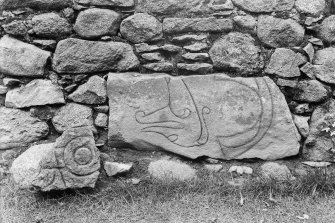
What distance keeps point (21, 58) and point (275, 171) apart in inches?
75.6

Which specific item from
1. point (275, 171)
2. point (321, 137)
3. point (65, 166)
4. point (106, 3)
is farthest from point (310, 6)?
point (65, 166)

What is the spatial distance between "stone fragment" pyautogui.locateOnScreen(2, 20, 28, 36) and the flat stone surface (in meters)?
0.67

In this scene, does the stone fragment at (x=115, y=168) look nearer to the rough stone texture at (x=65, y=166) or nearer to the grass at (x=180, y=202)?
the grass at (x=180, y=202)

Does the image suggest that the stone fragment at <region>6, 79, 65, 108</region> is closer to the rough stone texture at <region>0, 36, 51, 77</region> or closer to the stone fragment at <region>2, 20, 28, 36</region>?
the rough stone texture at <region>0, 36, 51, 77</region>

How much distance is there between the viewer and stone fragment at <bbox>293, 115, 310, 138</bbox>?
302 centimetres

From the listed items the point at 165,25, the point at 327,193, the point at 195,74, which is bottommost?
the point at 327,193

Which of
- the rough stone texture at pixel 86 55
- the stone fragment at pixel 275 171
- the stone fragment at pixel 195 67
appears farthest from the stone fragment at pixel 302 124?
the rough stone texture at pixel 86 55

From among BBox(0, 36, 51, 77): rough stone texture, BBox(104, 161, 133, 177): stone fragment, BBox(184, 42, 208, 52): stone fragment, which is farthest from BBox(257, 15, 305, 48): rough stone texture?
BBox(0, 36, 51, 77): rough stone texture

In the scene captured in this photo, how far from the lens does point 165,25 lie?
297 cm

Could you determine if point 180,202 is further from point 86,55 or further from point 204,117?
point 86,55

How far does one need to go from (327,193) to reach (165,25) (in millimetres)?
1572

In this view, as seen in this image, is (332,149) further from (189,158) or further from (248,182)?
(189,158)

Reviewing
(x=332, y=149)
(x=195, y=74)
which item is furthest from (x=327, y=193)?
(x=195, y=74)

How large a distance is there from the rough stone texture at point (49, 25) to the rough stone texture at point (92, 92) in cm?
39
